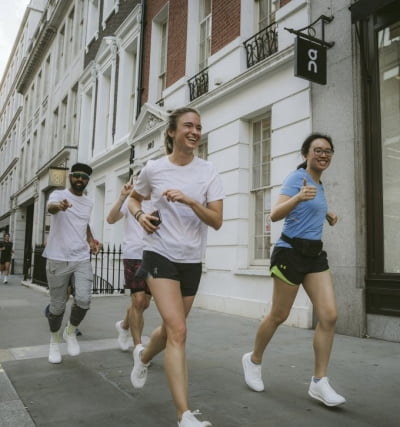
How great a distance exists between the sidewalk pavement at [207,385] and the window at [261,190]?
2352 mm

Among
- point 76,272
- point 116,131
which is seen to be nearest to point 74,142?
point 116,131

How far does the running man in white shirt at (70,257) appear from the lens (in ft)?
15.4

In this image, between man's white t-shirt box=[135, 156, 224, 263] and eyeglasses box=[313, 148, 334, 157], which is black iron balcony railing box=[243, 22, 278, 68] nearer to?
eyeglasses box=[313, 148, 334, 157]

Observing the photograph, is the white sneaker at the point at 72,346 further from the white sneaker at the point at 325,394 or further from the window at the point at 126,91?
the window at the point at 126,91

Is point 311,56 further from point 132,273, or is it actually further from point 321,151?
point 132,273

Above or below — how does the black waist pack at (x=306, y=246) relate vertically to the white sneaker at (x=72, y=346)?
above

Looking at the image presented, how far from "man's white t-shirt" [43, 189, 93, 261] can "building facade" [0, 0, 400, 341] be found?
355 cm

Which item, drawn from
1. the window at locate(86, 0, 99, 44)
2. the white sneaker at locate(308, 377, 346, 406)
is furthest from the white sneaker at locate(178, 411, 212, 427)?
the window at locate(86, 0, 99, 44)

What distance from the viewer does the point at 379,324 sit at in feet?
19.2

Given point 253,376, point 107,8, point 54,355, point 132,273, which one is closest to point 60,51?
point 107,8

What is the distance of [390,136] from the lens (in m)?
6.27

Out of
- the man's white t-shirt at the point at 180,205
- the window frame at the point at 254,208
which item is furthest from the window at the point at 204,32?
the man's white t-shirt at the point at 180,205

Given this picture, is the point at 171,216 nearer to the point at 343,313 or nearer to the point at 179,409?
the point at 179,409

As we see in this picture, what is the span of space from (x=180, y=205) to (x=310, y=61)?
471 cm
